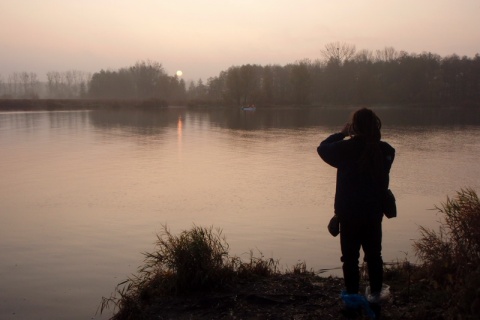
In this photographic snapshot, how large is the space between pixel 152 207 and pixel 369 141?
22.8 ft

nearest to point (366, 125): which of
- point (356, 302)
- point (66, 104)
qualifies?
point (356, 302)

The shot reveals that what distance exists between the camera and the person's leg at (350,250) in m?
4.15

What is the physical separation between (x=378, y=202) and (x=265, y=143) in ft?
64.0

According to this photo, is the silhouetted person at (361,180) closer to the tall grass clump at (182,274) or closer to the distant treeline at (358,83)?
the tall grass clump at (182,274)

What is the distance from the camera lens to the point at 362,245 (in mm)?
4180

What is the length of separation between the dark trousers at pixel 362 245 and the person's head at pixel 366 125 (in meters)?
0.72

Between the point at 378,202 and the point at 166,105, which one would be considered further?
the point at 166,105

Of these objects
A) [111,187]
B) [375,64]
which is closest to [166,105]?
[375,64]

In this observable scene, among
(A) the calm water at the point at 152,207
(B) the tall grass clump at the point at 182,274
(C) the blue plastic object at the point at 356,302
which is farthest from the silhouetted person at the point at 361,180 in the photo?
(A) the calm water at the point at 152,207

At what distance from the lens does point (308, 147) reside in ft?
69.9

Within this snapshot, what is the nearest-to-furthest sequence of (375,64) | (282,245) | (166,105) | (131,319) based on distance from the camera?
1. (131,319)
2. (282,245)
3. (166,105)
4. (375,64)

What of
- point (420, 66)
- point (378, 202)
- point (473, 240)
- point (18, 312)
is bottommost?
point (18, 312)

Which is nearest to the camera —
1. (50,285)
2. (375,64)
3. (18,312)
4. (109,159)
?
(18,312)

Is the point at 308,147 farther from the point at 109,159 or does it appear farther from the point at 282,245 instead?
the point at 282,245
